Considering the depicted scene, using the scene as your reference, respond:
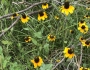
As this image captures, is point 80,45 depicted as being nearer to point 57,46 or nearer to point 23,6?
point 57,46

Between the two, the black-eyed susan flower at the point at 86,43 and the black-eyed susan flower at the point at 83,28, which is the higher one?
the black-eyed susan flower at the point at 83,28

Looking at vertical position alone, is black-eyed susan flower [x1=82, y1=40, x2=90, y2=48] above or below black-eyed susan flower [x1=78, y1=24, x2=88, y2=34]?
below

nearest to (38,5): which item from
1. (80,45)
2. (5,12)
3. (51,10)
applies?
(51,10)

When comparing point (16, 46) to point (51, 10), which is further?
point (51, 10)

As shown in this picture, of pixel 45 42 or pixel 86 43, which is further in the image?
pixel 45 42

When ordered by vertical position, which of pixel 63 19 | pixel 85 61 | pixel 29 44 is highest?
pixel 63 19

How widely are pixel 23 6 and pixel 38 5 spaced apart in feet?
0.40

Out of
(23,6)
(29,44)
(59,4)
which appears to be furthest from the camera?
(23,6)

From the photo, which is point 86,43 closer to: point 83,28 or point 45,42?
point 83,28

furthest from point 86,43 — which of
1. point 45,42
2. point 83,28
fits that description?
point 45,42

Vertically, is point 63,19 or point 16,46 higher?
point 63,19

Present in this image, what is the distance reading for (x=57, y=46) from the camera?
1699mm

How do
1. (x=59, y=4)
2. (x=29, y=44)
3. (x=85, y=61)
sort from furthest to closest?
(x=59, y=4) < (x=29, y=44) < (x=85, y=61)

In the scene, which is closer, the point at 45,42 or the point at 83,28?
the point at 83,28
